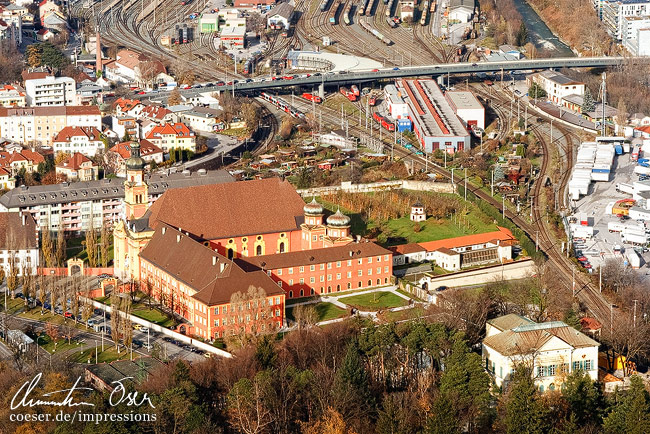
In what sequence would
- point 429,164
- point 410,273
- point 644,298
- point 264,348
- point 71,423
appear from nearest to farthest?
point 71,423
point 264,348
point 644,298
point 410,273
point 429,164

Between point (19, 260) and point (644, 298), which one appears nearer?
point (644, 298)

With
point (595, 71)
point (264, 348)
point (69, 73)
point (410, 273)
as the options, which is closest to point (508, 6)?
point (595, 71)

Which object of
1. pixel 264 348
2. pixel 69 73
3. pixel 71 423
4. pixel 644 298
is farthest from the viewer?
Answer: pixel 69 73

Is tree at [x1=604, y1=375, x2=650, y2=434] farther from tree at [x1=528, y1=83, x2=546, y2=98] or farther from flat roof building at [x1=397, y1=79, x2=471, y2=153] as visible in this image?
tree at [x1=528, y1=83, x2=546, y2=98]

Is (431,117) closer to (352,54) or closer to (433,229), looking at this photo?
(433,229)

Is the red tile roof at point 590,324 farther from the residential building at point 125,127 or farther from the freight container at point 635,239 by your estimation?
the residential building at point 125,127

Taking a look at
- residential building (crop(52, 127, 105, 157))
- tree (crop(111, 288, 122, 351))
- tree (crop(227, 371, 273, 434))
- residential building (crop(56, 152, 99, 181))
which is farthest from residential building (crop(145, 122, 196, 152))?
tree (crop(227, 371, 273, 434))

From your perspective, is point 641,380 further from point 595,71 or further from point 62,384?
point 595,71
